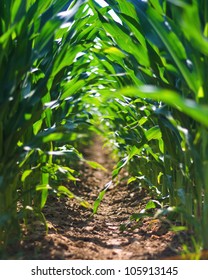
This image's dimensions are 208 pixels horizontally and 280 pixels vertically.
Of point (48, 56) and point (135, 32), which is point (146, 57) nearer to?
point (135, 32)

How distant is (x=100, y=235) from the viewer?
332 centimetres

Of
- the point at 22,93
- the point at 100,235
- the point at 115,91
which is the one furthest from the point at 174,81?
the point at 100,235

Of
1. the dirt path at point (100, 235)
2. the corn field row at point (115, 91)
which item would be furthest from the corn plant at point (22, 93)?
the dirt path at point (100, 235)

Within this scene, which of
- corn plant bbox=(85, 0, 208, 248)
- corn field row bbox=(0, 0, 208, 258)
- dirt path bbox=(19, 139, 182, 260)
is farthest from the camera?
dirt path bbox=(19, 139, 182, 260)

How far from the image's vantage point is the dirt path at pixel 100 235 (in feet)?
8.39

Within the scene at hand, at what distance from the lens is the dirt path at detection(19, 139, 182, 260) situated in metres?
2.56

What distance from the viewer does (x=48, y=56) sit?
300cm

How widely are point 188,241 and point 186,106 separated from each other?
1.21 meters

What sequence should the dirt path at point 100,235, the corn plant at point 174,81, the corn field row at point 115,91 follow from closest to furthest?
the corn plant at point 174,81
the corn field row at point 115,91
the dirt path at point 100,235

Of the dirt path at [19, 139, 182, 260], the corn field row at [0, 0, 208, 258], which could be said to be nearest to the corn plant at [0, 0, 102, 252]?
the corn field row at [0, 0, 208, 258]

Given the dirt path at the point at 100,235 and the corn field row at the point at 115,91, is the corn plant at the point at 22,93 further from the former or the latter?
the dirt path at the point at 100,235

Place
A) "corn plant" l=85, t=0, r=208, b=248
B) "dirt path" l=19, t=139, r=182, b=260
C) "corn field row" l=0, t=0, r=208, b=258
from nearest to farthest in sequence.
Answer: "corn plant" l=85, t=0, r=208, b=248 < "corn field row" l=0, t=0, r=208, b=258 < "dirt path" l=19, t=139, r=182, b=260

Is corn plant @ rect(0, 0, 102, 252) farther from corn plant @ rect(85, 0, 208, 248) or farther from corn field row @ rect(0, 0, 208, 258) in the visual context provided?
corn plant @ rect(85, 0, 208, 248)
